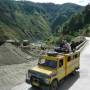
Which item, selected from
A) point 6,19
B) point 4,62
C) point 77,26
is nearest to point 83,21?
point 77,26

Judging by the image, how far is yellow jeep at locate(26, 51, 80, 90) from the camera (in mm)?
12297

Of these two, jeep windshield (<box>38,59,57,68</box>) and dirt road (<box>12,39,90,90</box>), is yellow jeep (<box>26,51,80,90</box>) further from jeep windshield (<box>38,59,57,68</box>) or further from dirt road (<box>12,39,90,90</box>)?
dirt road (<box>12,39,90,90</box>)

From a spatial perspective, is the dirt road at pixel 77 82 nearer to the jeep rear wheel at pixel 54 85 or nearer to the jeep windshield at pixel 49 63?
the jeep rear wheel at pixel 54 85

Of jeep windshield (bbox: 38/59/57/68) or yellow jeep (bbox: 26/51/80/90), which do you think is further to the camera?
jeep windshield (bbox: 38/59/57/68)

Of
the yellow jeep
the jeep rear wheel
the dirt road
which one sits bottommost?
the dirt road

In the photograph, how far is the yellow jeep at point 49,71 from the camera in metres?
12.3

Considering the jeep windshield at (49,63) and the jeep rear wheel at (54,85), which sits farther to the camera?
the jeep windshield at (49,63)

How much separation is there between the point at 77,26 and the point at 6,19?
59881 millimetres

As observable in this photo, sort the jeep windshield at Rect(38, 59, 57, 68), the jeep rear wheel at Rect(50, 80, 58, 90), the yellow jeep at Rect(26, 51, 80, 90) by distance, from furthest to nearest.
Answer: the jeep windshield at Rect(38, 59, 57, 68), the jeep rear wheel at Rect(50, 80, 58, 90), the yellow jeep at Rect(26, 51, 80, 90)

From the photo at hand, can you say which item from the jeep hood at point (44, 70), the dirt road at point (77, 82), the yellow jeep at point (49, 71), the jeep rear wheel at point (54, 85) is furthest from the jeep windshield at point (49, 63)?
the dirt road at point (77, 82)

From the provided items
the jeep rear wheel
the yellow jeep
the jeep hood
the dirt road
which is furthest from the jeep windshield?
the dirt road

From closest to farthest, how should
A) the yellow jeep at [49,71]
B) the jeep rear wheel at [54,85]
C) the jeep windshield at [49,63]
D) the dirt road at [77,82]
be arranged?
the yellow jeep at [49,71] < the jeep rear wheel at [54,85] < the jeep windshield at [49,63] < the dirt road at [77,82]

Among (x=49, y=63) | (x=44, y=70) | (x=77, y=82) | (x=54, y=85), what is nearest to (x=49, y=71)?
(x=44, y=70)

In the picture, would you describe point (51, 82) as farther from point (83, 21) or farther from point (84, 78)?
point (83, 21)
